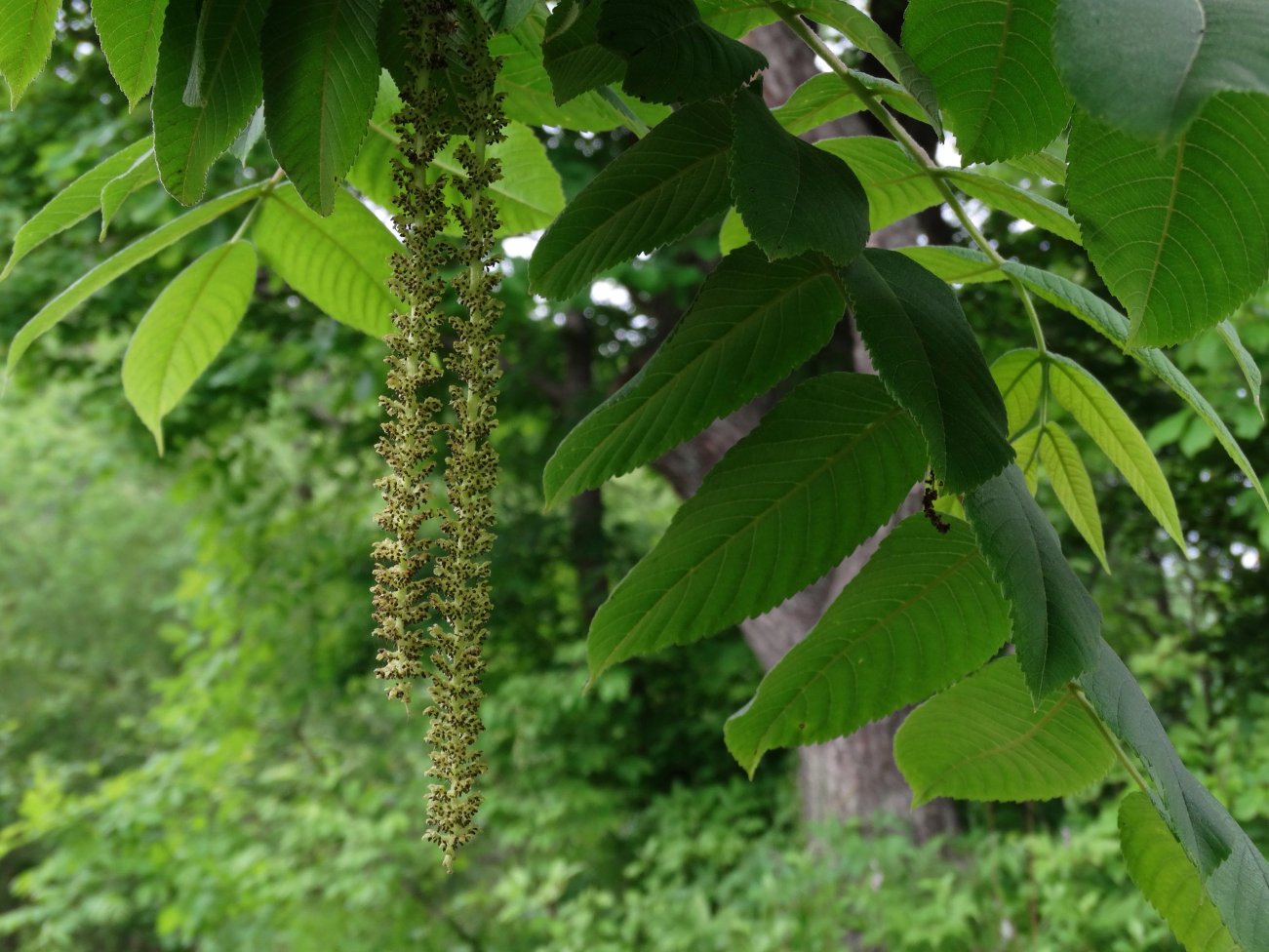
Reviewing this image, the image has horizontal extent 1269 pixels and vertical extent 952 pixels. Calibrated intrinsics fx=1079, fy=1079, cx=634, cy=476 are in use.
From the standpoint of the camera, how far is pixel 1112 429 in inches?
31.7

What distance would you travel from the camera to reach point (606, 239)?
592mm

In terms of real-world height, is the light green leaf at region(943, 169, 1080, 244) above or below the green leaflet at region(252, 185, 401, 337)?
below

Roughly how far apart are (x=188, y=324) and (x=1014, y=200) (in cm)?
70

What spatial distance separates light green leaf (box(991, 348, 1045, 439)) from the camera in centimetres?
80

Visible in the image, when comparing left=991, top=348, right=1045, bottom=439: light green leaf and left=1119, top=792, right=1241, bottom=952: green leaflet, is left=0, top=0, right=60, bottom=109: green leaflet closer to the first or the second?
A: left=991, top=348, right=1045, bottom=439: light green leaf

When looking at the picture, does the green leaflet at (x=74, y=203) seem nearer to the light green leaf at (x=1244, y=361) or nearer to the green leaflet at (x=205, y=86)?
the green leaflet at (x=205, y=86)

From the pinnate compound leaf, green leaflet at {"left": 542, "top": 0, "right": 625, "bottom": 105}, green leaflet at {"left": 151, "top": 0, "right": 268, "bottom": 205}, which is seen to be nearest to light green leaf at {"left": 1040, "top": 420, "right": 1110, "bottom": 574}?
the pinnate compound leaf

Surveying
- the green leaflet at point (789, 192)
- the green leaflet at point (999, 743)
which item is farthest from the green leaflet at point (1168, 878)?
the green leaflet at point (789, 192)

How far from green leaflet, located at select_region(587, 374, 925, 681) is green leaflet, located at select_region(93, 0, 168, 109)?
40 centimetres

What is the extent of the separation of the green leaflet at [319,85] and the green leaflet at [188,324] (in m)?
0.37

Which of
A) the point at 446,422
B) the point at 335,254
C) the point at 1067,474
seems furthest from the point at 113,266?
the point at 1067,474

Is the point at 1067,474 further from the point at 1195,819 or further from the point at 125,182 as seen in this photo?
the point at 125,182

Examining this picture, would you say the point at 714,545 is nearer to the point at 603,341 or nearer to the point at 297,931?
the point at 297,931

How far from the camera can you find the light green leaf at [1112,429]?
0.79 metres
